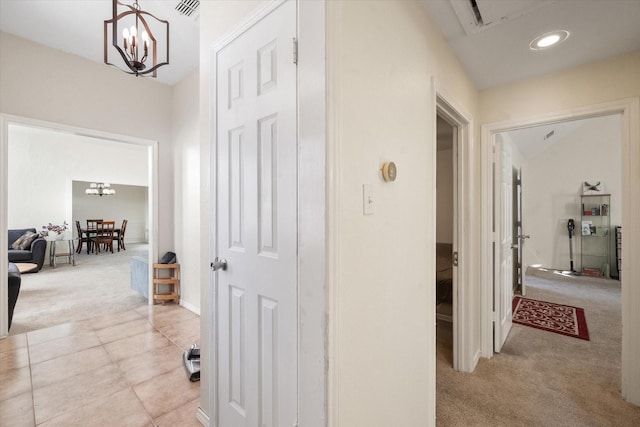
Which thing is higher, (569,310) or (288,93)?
(288,93)

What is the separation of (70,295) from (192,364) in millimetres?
3416

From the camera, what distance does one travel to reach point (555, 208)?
6.12 m

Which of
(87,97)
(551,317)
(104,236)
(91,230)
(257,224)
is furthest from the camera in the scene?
(104,236)

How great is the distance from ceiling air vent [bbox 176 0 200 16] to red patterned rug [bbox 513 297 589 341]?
4.70 m

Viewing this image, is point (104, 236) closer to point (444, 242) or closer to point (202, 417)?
point (202, 417)

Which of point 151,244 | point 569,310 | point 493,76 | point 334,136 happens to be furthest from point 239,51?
point 569,310

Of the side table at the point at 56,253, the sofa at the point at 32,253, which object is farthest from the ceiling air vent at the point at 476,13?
the side table at the point at 56,253

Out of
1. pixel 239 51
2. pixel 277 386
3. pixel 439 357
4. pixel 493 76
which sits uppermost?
pixel 493 76

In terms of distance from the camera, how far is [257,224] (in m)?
1.31

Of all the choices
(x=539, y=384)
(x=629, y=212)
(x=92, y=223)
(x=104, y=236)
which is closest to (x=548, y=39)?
(x=629, y=212)

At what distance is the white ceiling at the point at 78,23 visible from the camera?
251cm

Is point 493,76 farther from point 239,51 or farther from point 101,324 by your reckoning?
point 101,324

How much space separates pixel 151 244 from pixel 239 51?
3.31m

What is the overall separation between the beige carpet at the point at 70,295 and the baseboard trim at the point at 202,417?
8.57ft
